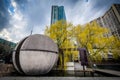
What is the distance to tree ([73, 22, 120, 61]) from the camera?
18.2 m

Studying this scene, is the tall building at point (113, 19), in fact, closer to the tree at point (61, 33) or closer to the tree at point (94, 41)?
the tree at point (94, 41)

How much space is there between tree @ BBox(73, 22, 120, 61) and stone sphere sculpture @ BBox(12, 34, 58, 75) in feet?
43.1

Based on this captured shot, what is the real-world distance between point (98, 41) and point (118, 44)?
4636mm

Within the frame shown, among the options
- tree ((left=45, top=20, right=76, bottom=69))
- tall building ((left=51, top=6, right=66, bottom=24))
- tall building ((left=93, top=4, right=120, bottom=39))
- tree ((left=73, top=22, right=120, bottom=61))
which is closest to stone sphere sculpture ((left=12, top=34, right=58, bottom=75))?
tree ((left=45, top=20, right=76, bottom=69))

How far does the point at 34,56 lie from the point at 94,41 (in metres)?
15.7

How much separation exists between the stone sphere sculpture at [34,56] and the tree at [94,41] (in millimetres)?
13149

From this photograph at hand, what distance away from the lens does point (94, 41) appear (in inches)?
745

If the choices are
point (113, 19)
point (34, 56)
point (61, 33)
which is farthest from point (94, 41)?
point (113, 19)

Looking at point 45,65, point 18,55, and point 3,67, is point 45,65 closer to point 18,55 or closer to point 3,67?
point 18,55

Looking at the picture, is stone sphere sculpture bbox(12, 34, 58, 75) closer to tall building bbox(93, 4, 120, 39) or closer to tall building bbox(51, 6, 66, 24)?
tall building bbox(93, 4, 120, 39)

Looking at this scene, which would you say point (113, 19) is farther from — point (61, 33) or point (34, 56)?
point (34, 56)

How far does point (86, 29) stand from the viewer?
19906mm

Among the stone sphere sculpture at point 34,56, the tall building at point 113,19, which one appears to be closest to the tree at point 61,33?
the stone sphere sculpture at point 34,56

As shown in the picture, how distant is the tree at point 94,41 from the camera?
18188 mm
